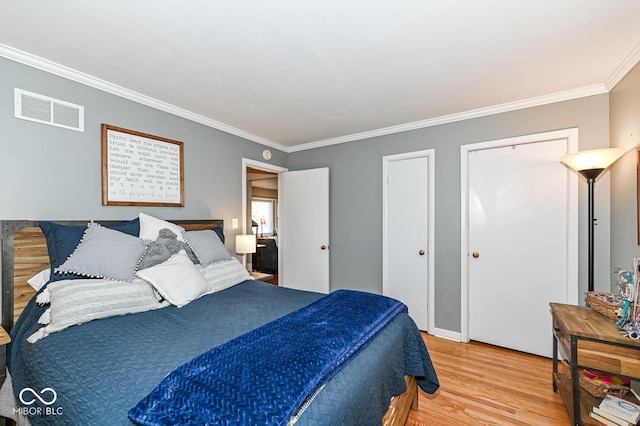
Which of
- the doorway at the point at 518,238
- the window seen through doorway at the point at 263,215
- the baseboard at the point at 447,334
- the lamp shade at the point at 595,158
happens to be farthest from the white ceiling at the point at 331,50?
the window seen through doorway at the point at 263,215

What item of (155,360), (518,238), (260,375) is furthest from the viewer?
(518,238)

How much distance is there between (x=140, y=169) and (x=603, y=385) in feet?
12.4

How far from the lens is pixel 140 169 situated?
2533 mm

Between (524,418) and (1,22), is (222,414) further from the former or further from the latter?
(1,22)

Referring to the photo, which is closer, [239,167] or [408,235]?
[408,235]

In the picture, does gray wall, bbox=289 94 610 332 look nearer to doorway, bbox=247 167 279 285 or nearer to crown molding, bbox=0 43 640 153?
crown molding, bbox=0 43 640 153

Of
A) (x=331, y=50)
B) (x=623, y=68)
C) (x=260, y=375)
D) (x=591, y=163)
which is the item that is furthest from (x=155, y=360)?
(x=623, y=68)

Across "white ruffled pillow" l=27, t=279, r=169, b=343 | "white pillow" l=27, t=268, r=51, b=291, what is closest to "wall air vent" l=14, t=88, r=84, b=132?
"white pillow" l=27, t=268, r=51, b=291

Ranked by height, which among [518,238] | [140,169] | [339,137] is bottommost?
[518,238]

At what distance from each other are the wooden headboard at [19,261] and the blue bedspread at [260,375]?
1.64 meters

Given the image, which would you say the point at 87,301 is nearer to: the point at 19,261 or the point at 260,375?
the point at 19,261

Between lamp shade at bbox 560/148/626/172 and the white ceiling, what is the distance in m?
0.61

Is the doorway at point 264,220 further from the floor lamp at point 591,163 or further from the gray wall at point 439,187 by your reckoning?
the floor lamp at point 591,163

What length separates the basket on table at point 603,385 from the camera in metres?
1.75
